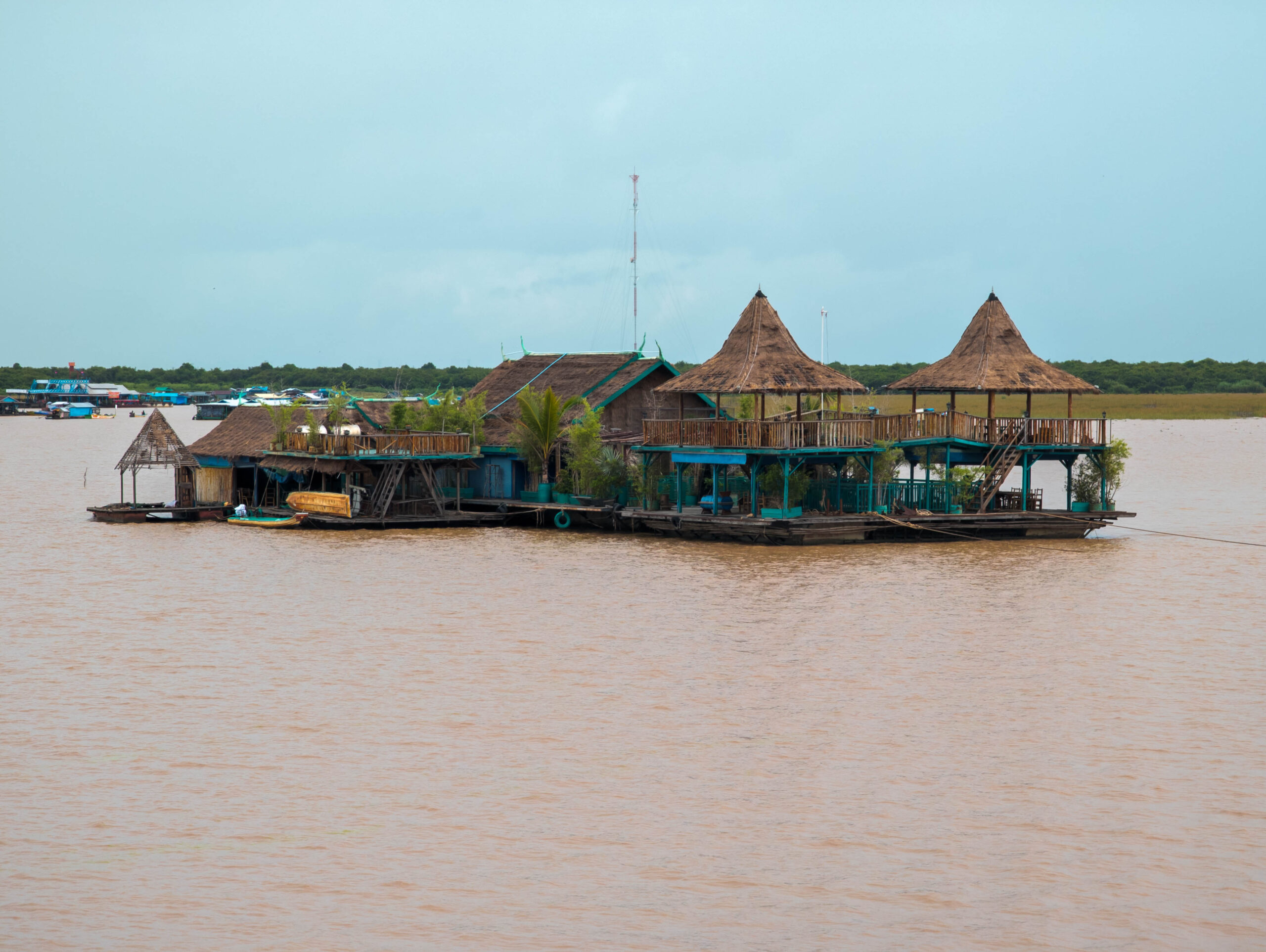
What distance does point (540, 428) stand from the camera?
4025cm

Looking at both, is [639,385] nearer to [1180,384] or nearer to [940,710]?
[940,710]

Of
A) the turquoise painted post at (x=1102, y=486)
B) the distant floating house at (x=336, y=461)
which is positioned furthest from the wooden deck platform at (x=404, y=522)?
the turquoise painted post at (x=1102, y=486)

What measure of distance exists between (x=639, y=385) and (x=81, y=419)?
129431 millimetres

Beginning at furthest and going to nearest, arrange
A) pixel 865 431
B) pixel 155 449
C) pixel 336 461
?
pixel 155 449 → pixel 336 461 → pixel 865 431

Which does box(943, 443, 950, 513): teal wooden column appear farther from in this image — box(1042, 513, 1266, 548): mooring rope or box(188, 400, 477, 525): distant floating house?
box(188, 400, 477, 525): distant floating house

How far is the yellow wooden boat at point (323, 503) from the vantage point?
125 feet

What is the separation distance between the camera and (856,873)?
12375mm

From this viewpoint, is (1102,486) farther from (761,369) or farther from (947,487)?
(761,369)

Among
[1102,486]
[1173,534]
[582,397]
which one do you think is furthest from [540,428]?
[1173,534]

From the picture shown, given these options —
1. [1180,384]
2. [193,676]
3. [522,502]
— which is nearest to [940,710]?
[193,676]

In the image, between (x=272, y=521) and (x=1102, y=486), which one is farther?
(x=272, y=521)

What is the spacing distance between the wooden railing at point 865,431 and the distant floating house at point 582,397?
412 cm

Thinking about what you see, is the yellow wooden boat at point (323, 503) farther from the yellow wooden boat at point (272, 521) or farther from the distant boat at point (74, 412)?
the distant boat at point (74, 412)

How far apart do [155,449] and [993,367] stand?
23.2m
